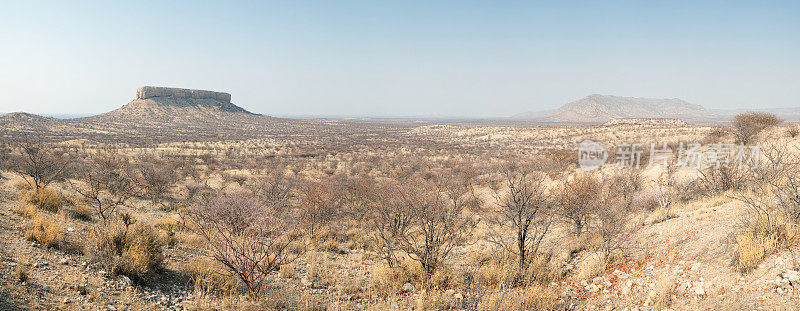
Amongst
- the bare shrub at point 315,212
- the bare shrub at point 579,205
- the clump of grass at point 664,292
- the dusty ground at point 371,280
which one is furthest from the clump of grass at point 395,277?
the bare shrub at point 579,205

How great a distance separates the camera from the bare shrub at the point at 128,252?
554 centimetres

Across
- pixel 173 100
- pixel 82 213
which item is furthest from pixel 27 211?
pixel 173 100

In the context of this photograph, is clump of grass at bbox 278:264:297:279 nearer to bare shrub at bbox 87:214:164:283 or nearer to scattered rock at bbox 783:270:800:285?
bare shrub at bbox 87:214:164:283

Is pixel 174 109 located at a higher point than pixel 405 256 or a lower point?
higher

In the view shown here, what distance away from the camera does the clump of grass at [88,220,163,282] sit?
5539 millimetres

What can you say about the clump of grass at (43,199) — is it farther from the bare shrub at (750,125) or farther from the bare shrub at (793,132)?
the bare shrub at (793,132)

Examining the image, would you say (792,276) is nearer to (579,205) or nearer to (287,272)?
(579,205)

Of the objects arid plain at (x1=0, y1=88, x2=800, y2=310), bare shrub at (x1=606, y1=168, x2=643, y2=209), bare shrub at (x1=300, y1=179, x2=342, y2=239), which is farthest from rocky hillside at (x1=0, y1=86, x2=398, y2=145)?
arid plain at (x1=0, y1=88, x2=800, y2=310)

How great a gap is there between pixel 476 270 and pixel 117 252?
7.20m

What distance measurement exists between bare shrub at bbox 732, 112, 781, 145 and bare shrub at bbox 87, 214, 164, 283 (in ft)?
119

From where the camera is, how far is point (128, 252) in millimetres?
5793

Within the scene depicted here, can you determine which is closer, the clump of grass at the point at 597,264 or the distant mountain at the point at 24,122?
the clump of grass at the point at 597,264

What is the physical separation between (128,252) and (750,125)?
4042 centimetres

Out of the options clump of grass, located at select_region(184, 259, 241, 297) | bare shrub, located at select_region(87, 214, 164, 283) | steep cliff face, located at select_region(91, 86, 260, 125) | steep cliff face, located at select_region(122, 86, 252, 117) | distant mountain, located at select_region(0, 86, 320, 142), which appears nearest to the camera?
bare shrub, located at select_region(87, 214, 164, 283)
